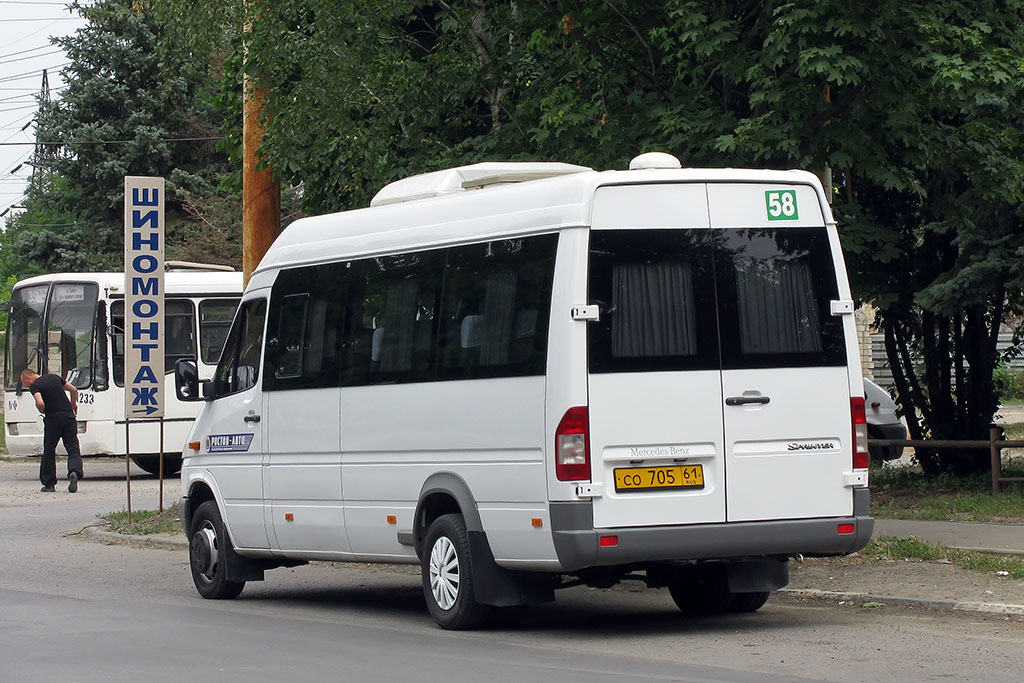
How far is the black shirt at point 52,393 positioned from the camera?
85.9 ft

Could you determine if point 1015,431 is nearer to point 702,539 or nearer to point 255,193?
point 255,193

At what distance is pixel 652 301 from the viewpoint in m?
10.1

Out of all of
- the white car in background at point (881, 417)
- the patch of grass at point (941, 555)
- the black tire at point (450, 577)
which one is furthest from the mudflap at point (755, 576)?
the white car in background at point (881, 417)

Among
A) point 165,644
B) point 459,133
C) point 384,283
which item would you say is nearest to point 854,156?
point 384,283

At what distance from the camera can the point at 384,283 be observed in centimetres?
1166

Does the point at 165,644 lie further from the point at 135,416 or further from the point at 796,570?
the point at 135,416

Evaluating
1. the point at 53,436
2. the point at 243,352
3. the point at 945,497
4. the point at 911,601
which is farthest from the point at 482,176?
the point at 53,436

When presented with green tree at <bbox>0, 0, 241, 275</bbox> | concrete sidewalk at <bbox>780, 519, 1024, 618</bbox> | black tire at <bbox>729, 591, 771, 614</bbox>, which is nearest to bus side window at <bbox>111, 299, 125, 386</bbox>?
green tree at <bbox>0, 0, 241, 275</bbox>

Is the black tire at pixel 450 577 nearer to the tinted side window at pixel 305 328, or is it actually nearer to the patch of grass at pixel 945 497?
the tinted side window at pixel 305 328

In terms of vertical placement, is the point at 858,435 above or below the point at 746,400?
below

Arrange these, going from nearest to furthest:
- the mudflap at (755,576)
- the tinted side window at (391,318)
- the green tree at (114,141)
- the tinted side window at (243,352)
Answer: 1. the mudflap at (755,576)
2. the tinted side window at (391,318)
3. the tinted side window at (243,352)
4. the green tree at (114,141)

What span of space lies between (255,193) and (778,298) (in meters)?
9.06

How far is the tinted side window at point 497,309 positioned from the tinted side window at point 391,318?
17cm

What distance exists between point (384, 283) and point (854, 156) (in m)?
4.33
